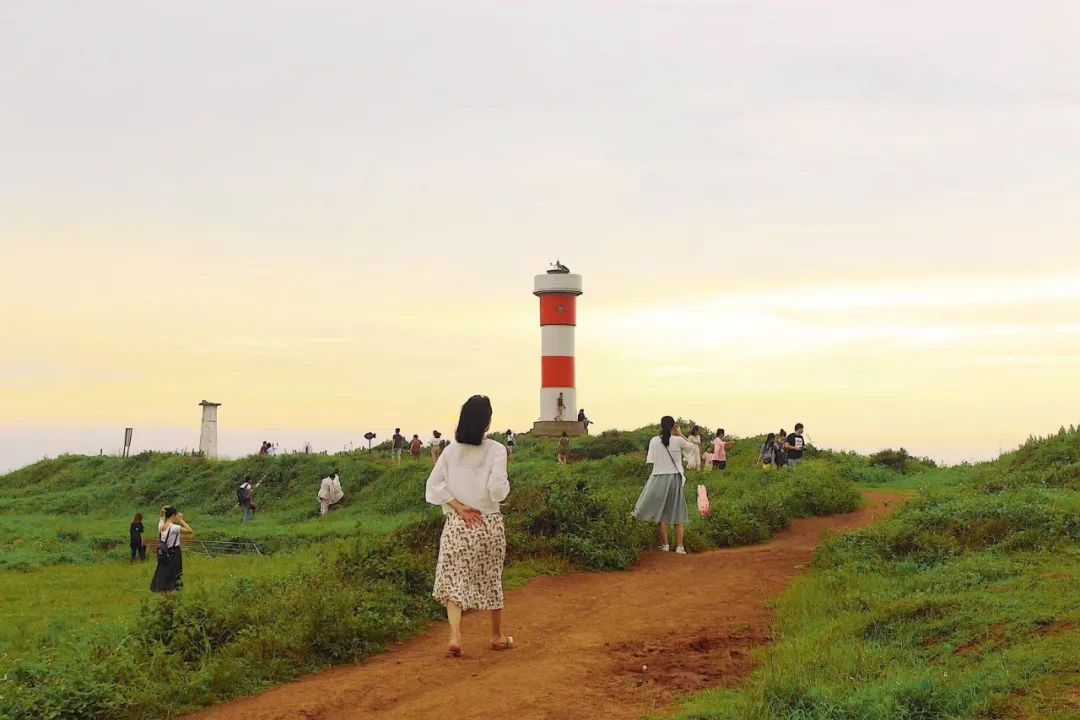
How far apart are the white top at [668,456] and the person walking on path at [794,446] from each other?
1125 centimetres

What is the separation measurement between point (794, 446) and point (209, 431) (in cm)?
2661

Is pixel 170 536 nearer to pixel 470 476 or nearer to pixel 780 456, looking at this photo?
pixel 470 476

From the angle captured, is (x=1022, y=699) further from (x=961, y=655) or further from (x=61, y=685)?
(x=61, y=685)

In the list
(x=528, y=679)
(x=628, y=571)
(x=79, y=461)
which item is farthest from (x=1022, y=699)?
(x=79, y=461)

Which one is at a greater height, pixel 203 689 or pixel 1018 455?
pixel 1018 455

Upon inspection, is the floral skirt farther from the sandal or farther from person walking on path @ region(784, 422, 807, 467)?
person walking on path @ region(784, 422, 807, 467)

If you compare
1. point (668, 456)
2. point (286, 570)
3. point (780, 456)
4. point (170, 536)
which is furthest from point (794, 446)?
point (170, 536)

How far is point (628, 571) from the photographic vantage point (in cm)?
1248

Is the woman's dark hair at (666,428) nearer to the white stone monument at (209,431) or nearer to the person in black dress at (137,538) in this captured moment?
the person in black dress at (137,538)

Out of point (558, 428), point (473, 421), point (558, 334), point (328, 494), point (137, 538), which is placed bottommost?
point (137, 538)

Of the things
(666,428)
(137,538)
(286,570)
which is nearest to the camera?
(666,428)

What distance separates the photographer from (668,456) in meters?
14.0

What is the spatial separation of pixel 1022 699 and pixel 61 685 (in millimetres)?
6305

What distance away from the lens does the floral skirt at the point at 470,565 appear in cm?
790
